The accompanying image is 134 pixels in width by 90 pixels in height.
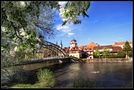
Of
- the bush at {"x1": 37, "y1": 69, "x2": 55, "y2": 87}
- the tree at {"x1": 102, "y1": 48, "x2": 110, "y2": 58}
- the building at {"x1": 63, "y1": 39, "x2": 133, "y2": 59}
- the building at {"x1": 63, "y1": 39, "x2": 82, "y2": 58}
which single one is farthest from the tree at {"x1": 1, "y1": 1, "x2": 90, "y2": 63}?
the building at {"x1": 63, "y1": 39, "x2": 82, "y2": 58}

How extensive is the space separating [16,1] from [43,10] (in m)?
2.17

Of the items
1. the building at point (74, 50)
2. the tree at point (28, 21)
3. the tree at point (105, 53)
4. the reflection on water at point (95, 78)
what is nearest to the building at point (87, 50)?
the building at point (74, 50)

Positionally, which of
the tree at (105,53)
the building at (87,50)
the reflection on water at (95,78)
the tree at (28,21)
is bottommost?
the reflection on water at (95,78)

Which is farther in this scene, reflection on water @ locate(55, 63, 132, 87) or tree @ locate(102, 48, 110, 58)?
tree @ locate(102, 48, 110, 58)

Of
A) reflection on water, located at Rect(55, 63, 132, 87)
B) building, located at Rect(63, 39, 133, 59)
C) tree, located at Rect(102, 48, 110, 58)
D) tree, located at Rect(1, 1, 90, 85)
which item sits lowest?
reflection on water, located at Rect(55, 63, 132, 87)

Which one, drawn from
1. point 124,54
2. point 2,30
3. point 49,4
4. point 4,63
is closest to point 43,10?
point 49,4

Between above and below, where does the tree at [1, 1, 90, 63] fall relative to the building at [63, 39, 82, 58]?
below

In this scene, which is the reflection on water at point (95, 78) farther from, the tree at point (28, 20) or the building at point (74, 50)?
the building at point (74, 50)

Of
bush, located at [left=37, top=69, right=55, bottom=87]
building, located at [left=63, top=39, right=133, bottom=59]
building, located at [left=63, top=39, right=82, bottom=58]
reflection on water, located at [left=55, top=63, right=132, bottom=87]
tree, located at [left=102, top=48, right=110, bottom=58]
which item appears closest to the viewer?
bush, located at [left=37, top=69, right=55, bottom=87]

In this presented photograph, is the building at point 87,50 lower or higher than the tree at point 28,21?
higher

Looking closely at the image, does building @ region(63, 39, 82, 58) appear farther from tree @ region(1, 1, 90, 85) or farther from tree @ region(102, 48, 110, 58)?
tree @ region(1, 1, 90, 85)

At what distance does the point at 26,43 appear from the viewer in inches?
456

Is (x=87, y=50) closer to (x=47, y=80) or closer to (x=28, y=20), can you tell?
(x=47, y=80)

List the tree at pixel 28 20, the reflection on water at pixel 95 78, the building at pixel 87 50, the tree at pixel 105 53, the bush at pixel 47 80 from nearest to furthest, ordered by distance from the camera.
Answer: the tree at pixel 28 20, the bush at pixel 47 80, the reflection on water at pixel 95 78, the tree at pixel 105 53, the building at pixel 87 50
